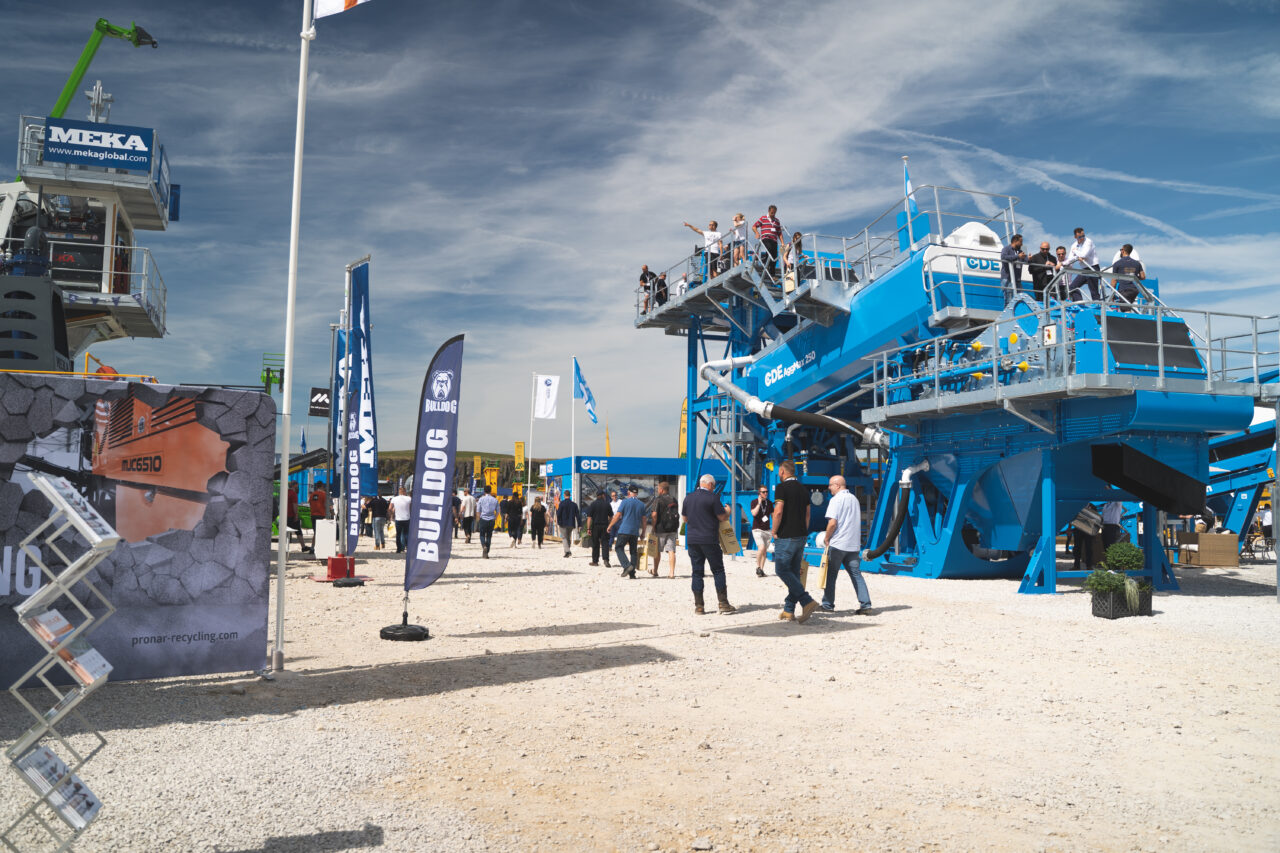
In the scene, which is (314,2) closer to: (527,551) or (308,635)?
(308,635)

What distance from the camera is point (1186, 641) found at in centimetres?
961

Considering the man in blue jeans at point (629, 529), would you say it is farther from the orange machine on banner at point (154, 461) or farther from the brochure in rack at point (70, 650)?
the brochure in rack at point (70, 650)

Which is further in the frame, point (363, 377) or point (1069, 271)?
point (363, 377)

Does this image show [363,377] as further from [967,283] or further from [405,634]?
[967,283]

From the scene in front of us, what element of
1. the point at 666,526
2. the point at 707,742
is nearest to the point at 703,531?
Answer: the point at 707,742

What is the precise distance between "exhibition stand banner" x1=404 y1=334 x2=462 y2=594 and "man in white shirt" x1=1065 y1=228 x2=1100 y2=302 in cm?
1078

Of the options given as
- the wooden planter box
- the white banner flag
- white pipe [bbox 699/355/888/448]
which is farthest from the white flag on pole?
the white banner flag

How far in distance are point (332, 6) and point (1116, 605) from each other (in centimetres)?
1079

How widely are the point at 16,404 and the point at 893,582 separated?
1350cm

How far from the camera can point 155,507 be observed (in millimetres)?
6965

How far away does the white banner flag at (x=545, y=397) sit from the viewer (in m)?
36.1

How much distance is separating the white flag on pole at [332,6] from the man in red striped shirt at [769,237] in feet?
49.6

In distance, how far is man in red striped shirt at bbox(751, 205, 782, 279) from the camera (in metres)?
22.2

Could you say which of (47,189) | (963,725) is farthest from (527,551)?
(963,725)
